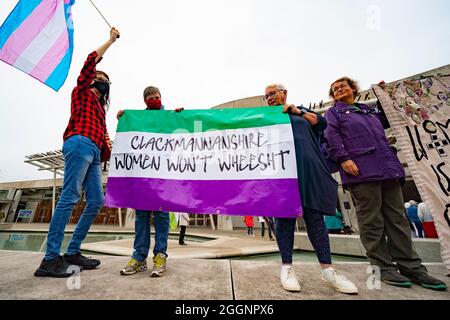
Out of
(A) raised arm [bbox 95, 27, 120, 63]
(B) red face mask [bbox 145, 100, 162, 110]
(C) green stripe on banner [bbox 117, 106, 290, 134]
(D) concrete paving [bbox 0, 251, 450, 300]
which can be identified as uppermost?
(A) raised arm [bbox 95, 27, 120, 63]

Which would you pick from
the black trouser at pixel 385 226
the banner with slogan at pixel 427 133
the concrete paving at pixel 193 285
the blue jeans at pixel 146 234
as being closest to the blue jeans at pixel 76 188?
the concrete paving at pixel 193 285

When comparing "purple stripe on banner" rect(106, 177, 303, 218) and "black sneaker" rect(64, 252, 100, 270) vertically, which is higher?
"purple stripe on banner" rect(106, 177, 303, 218)

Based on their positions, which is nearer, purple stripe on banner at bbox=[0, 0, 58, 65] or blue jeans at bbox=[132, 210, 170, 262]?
blue jeans at bbox=[132, 210, 170, 262]

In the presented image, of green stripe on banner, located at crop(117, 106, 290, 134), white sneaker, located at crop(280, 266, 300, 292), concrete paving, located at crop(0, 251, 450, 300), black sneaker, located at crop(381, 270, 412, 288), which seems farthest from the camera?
green stripe on banner, located at crop(117, 106, 290, 134)

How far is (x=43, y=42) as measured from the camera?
93.0 inches

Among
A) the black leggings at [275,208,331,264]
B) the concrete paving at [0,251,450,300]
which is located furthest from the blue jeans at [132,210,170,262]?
the black leggings at [275,208,331,264]

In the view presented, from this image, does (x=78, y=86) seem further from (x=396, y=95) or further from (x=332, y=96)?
(x=396, y=95)

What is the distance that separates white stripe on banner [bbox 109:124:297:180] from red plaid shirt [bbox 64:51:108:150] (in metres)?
0.24

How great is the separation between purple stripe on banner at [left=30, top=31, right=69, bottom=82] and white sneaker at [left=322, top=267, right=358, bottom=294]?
3.31 metres

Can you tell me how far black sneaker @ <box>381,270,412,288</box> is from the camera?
1.48 metres

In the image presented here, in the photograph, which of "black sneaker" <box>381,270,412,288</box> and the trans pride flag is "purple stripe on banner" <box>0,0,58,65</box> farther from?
"black sneaker" <box>381,270,412,288</box>

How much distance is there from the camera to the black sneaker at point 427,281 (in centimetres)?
141

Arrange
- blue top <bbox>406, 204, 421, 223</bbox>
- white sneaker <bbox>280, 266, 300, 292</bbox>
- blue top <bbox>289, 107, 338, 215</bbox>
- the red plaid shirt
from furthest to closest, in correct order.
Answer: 1. blue top <bbox>406, 204, 421, 223</bbox>
2. the red plaid shirt
3. blue top <bbox>289, 107, 338, 215</bbox>
4. white sneaker <bbox>280, 266, 300, 292</bbox>

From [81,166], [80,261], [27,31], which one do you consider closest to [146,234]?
[80,261]
